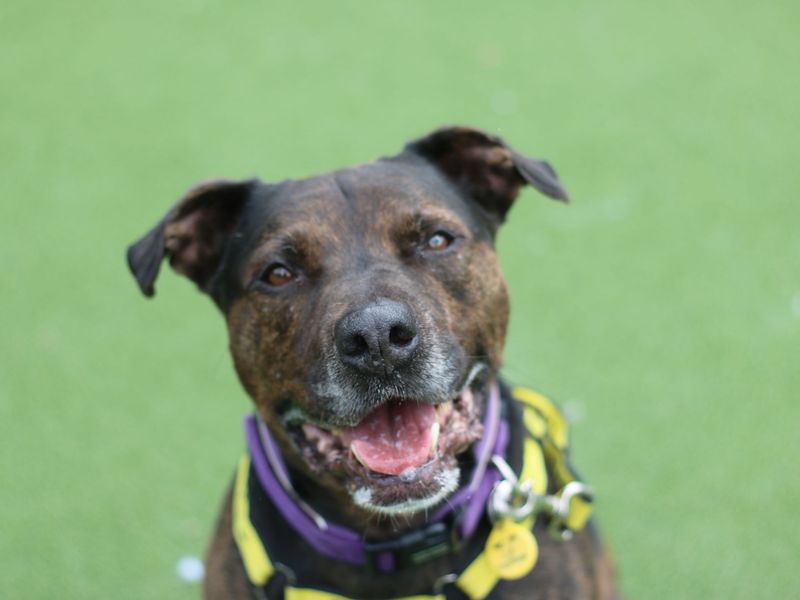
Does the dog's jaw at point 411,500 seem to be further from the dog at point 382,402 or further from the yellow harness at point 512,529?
the yellow harness at point 512,529

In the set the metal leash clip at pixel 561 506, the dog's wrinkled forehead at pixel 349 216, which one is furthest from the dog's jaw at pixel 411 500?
the dog's wrinkled forehead at pixel 349 216

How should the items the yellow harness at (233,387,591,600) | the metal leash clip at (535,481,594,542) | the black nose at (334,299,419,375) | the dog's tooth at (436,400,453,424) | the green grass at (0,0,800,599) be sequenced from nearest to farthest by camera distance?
the black nose at (334,299,419,375) < the dog's tooth at (436,400,453,424) < the yellow harness at (233,387,591,600) < the metal leash clip at (535,481,594,542) < the green grass at (0,0,800,599)

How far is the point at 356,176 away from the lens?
311 centimetres

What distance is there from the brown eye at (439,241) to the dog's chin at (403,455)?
470mm

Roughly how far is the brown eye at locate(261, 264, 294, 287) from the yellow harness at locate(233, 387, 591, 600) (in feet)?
2.44

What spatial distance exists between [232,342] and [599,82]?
472 centimetres

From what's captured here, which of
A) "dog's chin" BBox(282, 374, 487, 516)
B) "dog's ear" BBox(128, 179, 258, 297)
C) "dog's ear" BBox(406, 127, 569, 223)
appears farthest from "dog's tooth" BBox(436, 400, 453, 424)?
"dog's ear" BBox(128, 179, 258, 297)

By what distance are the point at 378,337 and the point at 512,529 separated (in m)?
0.90

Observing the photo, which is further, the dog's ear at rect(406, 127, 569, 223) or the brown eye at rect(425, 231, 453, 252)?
the dog's ear at rect(406, 127, 569, 223)

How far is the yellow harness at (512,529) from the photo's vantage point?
9.29 feet

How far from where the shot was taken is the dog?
259 centimetres

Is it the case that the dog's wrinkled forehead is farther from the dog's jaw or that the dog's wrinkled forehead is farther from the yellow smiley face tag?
the yellow smiley face tag

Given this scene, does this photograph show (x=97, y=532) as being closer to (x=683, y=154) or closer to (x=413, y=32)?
(x=683, y=154)

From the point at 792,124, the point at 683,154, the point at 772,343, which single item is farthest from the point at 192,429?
the point at 792,124
